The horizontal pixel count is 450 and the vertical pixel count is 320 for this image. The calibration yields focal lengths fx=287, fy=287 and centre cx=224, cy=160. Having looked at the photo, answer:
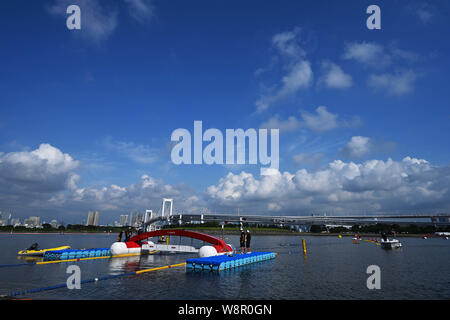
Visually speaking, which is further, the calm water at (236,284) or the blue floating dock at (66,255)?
the blue floating dock at (66,255)

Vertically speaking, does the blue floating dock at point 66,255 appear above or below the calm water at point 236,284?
below

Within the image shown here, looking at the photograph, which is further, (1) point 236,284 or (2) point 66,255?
(2) point 66,255

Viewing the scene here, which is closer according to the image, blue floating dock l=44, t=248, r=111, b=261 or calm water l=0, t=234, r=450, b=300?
calm water l=0, t=234, r=450, b=300

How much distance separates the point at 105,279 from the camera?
72.0ft

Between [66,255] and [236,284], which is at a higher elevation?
[236,284]

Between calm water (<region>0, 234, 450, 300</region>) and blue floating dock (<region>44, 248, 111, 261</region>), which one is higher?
calm water (<region>0, 234, 450, 300</region>)
